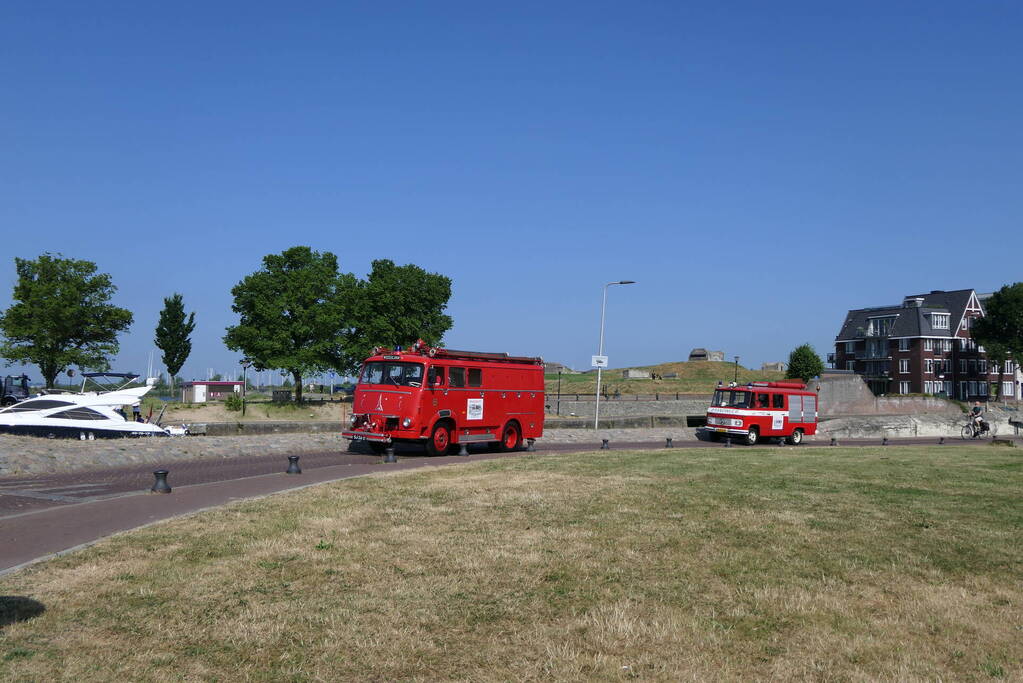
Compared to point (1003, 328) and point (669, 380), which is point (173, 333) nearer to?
point (669, 380)

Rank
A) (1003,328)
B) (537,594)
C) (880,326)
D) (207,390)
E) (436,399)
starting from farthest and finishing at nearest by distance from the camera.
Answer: (880,326) < (1003,328) < (207,390) < (436,399) < (537,594)

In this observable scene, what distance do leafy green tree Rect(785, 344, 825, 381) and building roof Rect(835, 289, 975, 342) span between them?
1090cm

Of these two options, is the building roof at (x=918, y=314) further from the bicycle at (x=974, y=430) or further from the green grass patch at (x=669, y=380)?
the bicycle at (x=974, y=430)

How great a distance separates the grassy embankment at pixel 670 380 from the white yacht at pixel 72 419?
47912mm

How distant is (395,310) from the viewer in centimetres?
7162

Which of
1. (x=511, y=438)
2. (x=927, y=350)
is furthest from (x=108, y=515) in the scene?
(x=927, y=350)

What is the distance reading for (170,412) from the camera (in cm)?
5191

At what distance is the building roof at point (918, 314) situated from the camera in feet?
293

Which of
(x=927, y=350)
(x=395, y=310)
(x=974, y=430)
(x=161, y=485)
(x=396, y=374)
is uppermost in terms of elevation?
(x=395, y=310)

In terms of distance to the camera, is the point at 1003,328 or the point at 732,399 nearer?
the point at 732,399

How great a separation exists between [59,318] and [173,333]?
30.6 metres

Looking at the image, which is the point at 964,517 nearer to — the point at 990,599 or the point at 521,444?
the point at 990,599

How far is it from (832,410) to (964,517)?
59623 mm

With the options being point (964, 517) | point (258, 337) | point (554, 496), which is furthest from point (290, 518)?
point (258, 337)
